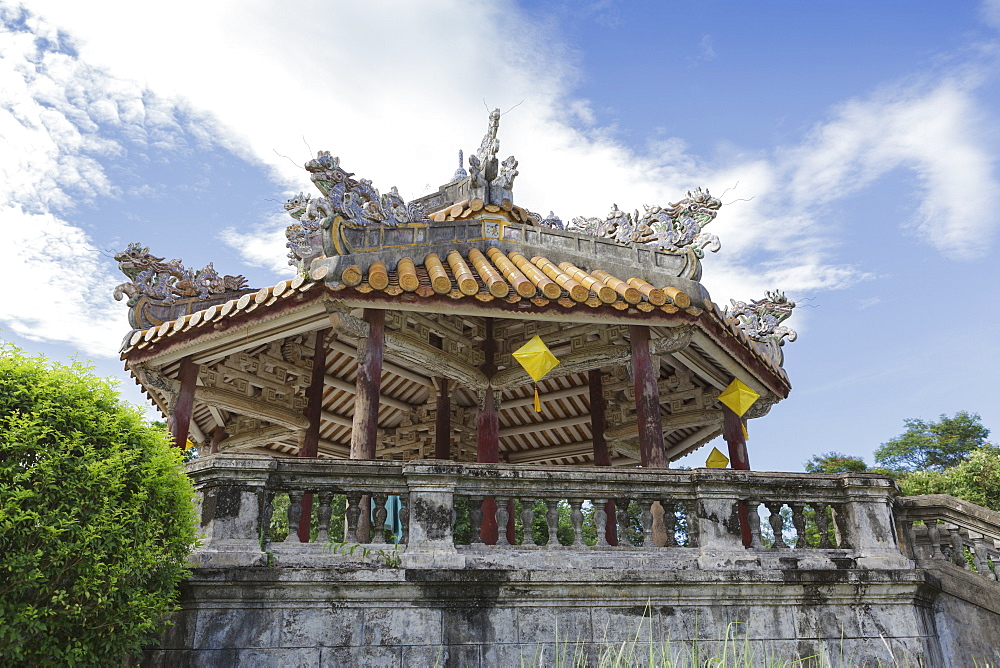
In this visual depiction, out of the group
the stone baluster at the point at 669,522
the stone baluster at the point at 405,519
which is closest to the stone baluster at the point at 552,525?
the stone baluster at the point at 669,522

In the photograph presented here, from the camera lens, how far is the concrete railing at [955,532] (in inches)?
313

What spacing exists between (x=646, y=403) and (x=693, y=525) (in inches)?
99.2

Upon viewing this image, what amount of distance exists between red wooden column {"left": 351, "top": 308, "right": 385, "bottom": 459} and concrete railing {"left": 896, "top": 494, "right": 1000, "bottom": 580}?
19.9 ft

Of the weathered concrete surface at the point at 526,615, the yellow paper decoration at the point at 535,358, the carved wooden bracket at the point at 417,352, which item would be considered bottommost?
the weathered concrete surface at the point at 526,615

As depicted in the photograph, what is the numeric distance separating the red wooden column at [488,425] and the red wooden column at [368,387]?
3.24m

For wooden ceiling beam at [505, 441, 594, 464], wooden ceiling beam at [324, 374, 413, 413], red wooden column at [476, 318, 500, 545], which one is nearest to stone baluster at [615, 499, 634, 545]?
red wooden column at [476, 318, 500, 545]

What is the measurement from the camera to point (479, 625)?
618cm

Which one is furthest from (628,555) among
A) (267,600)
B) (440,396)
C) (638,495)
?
(440,396)

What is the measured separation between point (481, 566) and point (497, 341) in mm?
6278

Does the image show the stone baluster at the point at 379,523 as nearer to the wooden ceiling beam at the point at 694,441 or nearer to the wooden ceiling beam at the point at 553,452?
the wooden ceiling beam at the point at 694,441

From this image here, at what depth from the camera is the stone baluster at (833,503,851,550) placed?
7227mm

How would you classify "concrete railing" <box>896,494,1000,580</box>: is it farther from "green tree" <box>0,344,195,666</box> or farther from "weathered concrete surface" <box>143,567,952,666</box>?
"green tree" <box>0,344,195,666</box>

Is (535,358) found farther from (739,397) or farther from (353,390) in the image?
(353,390)

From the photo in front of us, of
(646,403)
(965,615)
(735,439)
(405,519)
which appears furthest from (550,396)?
(405,519)
